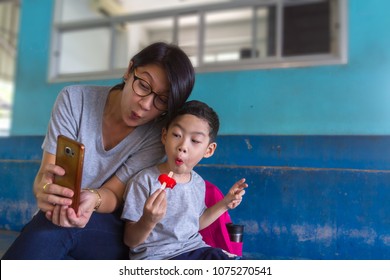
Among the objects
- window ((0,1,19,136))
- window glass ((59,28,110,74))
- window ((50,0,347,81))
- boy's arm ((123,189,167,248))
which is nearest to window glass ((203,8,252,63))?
window ((50,0,347,81))

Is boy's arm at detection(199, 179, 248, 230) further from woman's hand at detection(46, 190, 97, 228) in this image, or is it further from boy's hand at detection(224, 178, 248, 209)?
woman's hand at detection(46, 190, 97, 228)

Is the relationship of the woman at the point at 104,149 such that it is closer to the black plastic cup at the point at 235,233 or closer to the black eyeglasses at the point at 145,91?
the black eyeglasses at the point at 145,91

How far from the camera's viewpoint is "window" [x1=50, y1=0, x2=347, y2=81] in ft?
7.76

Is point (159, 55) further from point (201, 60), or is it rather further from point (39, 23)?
point (39, 23)

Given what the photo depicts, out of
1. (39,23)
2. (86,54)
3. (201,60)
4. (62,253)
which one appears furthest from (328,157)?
(86,54)

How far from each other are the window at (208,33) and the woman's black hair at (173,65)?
0.20 metres

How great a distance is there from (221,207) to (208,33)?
5.67 m

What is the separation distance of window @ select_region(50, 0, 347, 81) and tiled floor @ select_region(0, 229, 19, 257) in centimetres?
127

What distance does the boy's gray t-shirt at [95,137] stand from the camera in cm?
102

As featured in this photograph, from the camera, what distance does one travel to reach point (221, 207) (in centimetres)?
109

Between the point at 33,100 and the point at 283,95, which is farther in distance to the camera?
the point at 33,100

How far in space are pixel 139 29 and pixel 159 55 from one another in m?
5.46

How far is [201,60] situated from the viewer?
2.56 m
